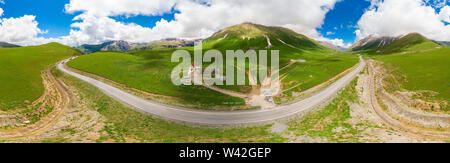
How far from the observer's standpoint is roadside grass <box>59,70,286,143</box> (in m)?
22.1

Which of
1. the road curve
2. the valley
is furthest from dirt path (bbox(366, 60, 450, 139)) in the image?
the road curve

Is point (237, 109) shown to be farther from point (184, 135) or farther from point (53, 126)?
point (53, 126)

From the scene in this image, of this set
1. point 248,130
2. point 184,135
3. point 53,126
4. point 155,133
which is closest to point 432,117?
point 248,130

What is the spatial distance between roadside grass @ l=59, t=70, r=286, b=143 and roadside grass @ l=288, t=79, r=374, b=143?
5.20m

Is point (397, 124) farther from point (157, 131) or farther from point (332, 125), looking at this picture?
point (157, 131)

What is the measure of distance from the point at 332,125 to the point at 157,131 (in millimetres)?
29595

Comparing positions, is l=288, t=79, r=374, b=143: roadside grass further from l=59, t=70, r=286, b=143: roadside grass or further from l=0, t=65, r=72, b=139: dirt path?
l=0, t=65, r=72, b=139: dirt path

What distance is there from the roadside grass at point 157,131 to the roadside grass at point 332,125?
17.0ft

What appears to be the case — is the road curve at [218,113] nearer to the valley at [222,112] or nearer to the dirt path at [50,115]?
the valley at [222,112]

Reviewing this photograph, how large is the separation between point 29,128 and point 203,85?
35093 millimetres

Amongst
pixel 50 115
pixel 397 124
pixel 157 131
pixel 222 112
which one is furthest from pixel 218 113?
pixel 397 124

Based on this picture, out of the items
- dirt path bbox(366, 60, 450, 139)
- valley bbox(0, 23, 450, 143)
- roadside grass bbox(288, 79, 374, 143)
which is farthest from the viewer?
dirt path bbox(366, 60, 450, 139)
